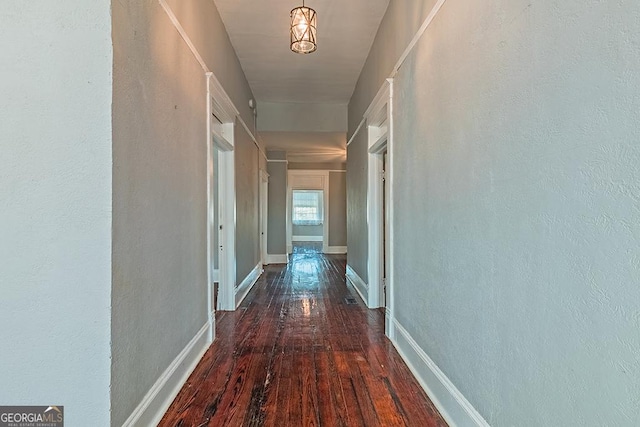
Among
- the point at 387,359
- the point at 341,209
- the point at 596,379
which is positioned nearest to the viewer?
the point at 596,379

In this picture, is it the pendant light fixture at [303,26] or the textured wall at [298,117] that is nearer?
the pendant light fixture at [303,26]

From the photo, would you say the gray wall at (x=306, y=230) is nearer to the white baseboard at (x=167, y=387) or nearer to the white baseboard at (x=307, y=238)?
the white baseboard at (x=307, y=238)

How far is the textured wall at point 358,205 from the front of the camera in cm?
448

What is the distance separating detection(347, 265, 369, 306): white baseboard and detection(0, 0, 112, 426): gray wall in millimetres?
3248

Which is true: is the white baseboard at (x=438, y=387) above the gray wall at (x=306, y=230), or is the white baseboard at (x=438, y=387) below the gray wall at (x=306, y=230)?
below

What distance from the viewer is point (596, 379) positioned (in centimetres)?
98

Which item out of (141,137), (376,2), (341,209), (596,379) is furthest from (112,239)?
(341,209)

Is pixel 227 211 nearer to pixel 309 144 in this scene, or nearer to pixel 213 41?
pixel 213 41

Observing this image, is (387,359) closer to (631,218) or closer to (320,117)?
(631,218)

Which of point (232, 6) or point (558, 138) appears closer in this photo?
point (558, 138)

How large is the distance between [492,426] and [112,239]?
1723mm

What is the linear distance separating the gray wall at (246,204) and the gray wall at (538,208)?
9.23ft

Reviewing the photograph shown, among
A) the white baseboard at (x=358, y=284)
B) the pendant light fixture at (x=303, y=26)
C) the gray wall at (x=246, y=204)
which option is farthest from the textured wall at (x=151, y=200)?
the white baseboard at (x=358, y=284)

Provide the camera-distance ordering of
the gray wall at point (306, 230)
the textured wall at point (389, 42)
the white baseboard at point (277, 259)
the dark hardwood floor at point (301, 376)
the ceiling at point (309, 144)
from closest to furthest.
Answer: the dark hardwood floor at point (301, 376) → the textured wall at point (389, 42) → the ceiling at point (309, 144) → the white baseboard at point (277, 259) → the gray wall at point (306, 230)
